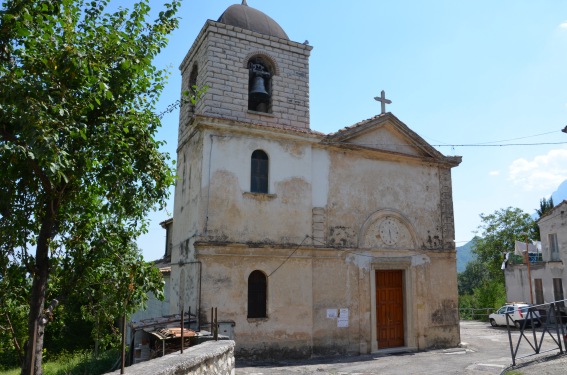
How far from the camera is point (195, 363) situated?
5809mm

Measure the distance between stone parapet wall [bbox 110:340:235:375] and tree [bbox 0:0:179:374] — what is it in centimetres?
110

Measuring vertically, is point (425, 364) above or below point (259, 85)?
below

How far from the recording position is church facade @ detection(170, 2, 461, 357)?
12477 millimetres

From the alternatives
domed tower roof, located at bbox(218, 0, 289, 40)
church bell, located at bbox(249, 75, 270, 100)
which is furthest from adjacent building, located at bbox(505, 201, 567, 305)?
church bell, located at bbox(249, 75, 270, 100)

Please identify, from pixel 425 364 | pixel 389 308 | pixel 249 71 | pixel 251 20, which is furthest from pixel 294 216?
pixel 251 20

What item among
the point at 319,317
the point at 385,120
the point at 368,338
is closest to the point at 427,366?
the point at 368,338

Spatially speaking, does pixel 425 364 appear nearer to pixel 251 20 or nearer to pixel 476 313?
pixel 251 20

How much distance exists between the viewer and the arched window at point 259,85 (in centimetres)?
1403

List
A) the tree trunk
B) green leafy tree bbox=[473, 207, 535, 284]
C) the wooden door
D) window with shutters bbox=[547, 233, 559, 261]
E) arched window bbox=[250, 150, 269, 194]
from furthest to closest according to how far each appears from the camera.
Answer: green leafy tree bbox=[473, 207, 535, 284] < window with shutters bbox=[547, 233, 559, 261] < the wooden door < arched window bbox=[250, 150, 269, 194] < the tree trunk

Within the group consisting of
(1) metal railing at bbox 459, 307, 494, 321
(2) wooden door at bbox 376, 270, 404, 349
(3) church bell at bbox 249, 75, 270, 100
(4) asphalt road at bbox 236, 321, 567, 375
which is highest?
(3) church bell at bbox 249, 75, 270, 100

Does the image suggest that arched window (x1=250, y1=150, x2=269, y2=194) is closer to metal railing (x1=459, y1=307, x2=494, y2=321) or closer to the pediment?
the pediment

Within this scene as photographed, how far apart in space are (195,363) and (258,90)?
31.8 feet

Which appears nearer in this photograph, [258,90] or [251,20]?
[258,90]

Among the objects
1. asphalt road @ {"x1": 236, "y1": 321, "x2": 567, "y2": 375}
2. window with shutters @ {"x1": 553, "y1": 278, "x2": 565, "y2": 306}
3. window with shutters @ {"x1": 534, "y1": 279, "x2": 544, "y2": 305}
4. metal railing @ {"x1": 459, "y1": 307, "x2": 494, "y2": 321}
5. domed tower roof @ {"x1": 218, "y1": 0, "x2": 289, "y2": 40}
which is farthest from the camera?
metal railing @ {"x1": 459, "y1": 307, "x2": 494, "y2": 321}
